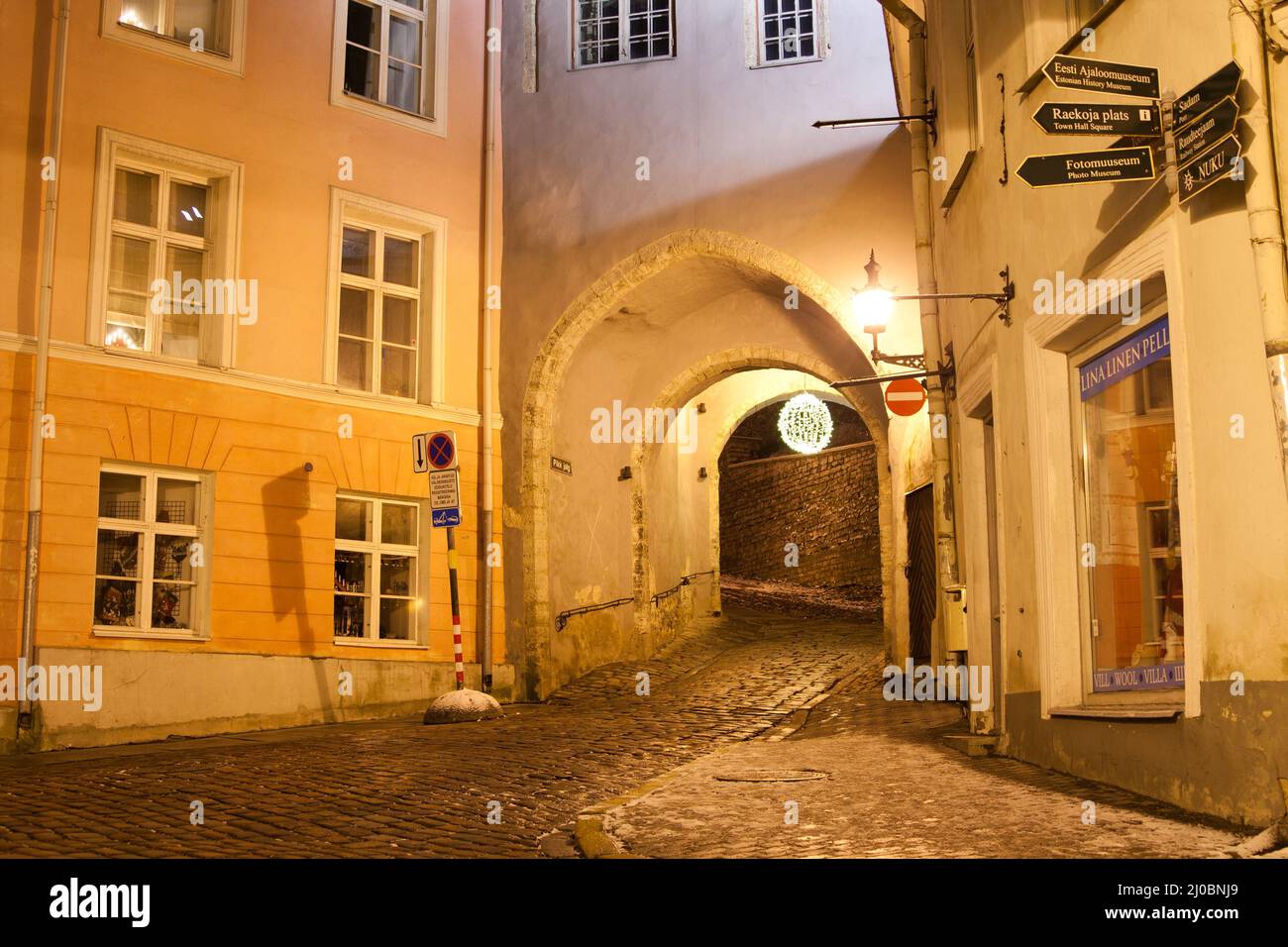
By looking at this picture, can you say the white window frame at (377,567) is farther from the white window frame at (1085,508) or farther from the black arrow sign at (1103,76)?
the black arrow sign at (1103,76)

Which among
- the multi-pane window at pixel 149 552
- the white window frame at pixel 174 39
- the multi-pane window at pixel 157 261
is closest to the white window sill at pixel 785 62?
the white window frame at pixel 174 39

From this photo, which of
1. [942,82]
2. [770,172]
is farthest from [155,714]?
[770,172]

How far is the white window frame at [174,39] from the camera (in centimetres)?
1358

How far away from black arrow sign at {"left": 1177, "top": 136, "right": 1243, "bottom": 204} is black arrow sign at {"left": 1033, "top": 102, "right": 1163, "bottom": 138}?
28cm

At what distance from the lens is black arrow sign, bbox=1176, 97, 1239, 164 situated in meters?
5.88

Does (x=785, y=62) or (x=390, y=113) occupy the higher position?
(x=785, y=62)

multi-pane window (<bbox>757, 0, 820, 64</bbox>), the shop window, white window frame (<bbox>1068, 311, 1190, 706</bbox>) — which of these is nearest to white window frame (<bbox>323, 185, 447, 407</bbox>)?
multi-pane window (<bbox>757, 0, 820, 64</bbox>)

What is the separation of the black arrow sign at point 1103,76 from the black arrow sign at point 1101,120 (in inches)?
3.3

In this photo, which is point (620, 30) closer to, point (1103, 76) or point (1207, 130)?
point (1103, 76)

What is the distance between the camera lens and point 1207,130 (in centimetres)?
605

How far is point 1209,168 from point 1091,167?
0.75 m

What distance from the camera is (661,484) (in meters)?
22.3

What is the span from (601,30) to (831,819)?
47.8 feet

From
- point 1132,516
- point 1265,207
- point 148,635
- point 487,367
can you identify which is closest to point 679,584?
point 487,367
